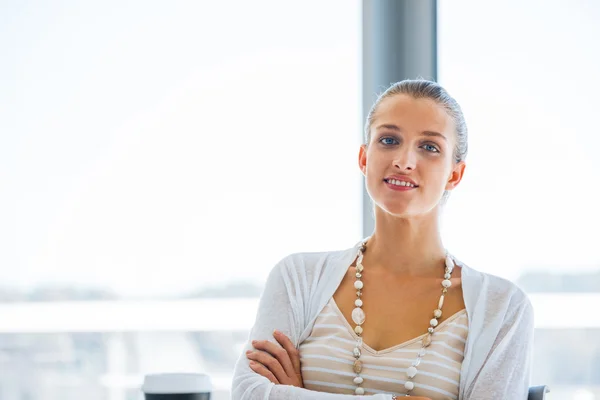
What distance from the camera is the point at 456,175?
2.07 m

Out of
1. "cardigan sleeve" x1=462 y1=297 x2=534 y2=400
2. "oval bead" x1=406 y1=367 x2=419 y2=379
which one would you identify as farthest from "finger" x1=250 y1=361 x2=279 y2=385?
"cardigan sleeve" x1=462 y1=297 x2=534 y2=400

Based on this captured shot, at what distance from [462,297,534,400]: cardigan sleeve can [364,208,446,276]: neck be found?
0.83ft

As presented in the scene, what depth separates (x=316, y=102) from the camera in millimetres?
2842

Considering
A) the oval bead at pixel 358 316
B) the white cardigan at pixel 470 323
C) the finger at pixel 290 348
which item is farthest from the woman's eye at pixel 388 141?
the finger at pixel 290 348

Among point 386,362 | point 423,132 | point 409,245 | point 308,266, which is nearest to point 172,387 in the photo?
point 308,266

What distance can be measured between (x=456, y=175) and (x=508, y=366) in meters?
0.52

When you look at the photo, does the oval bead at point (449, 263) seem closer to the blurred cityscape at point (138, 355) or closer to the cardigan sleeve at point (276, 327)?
the cardigan sleeve at point (276, 327)

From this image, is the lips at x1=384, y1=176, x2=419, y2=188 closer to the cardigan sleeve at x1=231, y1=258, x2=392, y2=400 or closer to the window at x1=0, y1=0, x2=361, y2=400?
the cardigan sleeve at x1=231, y1=258, x2=392, y2=400

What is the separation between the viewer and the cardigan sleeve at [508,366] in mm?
1776

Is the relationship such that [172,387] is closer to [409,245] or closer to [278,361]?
[278,361]

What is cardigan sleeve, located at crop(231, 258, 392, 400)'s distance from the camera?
5.90ft

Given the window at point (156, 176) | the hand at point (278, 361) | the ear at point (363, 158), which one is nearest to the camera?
the hand at point (278, 361)

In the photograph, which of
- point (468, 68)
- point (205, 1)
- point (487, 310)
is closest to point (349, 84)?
point (468, 68)

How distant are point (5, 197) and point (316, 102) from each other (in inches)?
44.8
